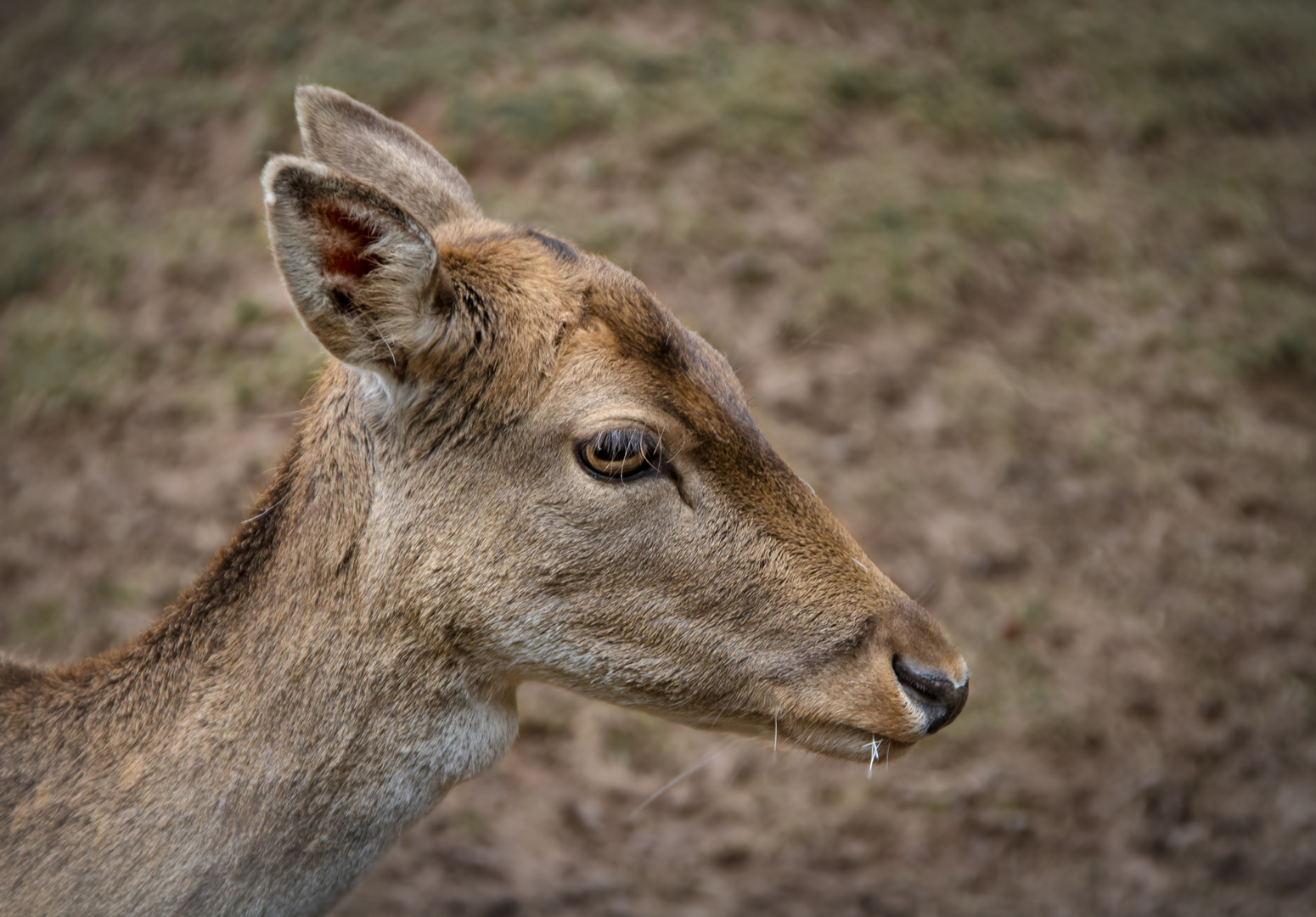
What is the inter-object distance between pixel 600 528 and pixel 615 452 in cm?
23

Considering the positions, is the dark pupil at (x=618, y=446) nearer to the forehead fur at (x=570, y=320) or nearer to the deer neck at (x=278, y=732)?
the forehead fur at (x=570, y=320)

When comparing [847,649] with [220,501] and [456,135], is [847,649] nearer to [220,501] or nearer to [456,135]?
[220,501]

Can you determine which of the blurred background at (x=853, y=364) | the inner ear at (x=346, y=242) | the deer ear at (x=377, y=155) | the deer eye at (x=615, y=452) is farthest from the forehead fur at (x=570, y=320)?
the blurred background at (x=853, y=364)

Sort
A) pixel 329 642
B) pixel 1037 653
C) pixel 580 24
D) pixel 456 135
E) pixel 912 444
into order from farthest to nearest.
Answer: pixel 580 24 → pixel 456 135 → pixel 912 444 → pixel 1037 653 → pixel 329 642

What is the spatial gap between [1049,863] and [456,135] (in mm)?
6713

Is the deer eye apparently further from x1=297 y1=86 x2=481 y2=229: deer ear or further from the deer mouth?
x1=297 y1=86 x2=481 y2=229: deer ear

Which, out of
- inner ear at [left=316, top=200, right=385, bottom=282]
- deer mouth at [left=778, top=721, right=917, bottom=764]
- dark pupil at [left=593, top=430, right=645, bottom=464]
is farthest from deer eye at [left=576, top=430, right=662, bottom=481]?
deer mouth at [left=778, top=721, right=917, bottom=764]

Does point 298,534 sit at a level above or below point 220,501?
above

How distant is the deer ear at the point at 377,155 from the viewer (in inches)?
134

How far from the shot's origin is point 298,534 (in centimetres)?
296

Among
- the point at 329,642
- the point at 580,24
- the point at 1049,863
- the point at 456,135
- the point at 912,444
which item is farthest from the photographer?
the point at 580,24

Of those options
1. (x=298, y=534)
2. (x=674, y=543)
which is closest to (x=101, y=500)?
(x=298, y=534)

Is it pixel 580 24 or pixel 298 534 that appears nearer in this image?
pixel 298 534

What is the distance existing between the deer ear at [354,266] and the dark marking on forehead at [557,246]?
1.55 feet
